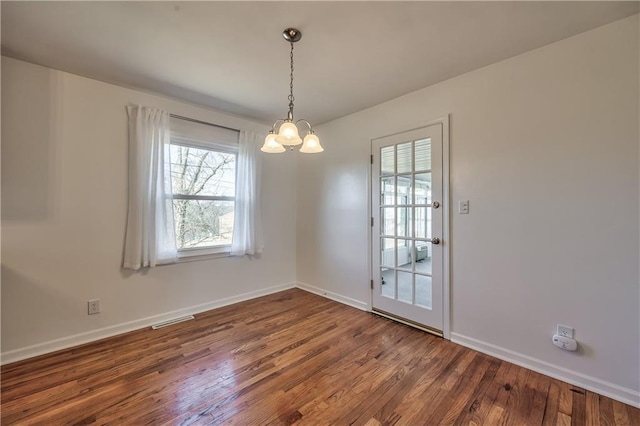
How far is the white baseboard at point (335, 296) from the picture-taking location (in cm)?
329

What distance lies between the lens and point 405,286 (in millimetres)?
2891

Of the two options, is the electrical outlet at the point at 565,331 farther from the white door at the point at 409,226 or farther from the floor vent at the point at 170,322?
the floor vent at the point at 170,322

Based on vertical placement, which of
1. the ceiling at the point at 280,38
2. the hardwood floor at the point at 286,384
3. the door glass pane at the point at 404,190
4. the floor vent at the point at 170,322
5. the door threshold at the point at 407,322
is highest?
the ceiling at the point at 280,38

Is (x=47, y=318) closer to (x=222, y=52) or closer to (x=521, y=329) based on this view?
(x=222, y=52)

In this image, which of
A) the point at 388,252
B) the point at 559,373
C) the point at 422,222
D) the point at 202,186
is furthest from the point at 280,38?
the point at 559,373

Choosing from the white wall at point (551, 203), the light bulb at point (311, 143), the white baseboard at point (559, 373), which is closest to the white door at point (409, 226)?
the white wall at point (551, 203)

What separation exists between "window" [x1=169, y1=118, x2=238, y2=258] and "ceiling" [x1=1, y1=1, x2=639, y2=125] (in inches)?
24.4

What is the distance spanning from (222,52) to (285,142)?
0.99 meters

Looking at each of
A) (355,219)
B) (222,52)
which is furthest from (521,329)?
(222,52)

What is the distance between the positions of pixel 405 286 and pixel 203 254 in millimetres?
2417

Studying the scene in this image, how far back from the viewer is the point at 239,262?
355 centimetres

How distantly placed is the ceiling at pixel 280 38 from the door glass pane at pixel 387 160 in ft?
2.09

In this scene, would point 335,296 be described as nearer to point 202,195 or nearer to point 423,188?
point 423,188

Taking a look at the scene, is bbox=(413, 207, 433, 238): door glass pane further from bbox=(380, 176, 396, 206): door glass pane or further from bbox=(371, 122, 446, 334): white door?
bbox=(380, 176, 396, 206): door glass pane
